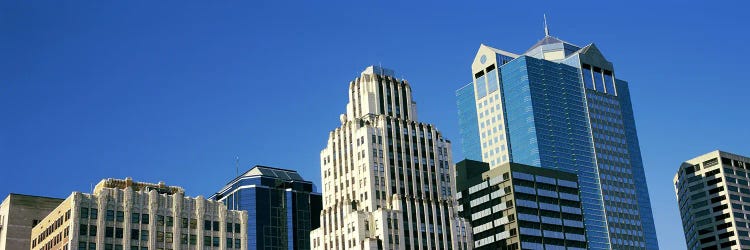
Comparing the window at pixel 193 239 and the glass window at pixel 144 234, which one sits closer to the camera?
the glass window at pixel 144 234

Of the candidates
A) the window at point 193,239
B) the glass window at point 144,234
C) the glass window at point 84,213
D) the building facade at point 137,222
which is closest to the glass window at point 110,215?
the building facade at point 137,222

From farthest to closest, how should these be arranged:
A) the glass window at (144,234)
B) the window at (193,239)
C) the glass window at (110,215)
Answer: the window at (193,239) → the glass window at (144,234) → the glass window at (110,215)

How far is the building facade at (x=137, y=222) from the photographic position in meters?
174

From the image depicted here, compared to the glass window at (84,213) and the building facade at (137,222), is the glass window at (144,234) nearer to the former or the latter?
the building facade at (137,222)

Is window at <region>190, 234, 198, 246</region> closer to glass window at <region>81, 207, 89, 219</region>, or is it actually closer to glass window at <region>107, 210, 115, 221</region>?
glass window at <region>107, 210, 115, 221</region>

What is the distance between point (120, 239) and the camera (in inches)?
6954

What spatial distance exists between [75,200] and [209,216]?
27.6 m

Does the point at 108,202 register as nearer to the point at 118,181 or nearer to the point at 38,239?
the point at 118,181

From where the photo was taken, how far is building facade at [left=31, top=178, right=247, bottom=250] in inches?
6870

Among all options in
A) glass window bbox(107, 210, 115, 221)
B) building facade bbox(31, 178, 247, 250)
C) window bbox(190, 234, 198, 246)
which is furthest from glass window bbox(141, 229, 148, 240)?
window bbox(190, 234, 198, 246)

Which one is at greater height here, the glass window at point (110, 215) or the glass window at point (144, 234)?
the glass window at point (110, 215)

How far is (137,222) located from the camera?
180 meters

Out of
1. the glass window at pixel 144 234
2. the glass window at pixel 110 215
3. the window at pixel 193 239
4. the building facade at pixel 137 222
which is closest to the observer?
the building facade at pixel 137 222

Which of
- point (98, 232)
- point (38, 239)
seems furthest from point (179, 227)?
point (38, 239)
